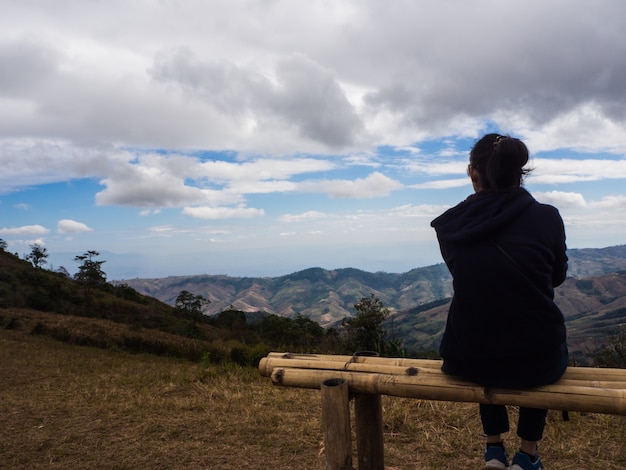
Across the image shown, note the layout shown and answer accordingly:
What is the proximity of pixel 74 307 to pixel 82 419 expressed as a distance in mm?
21196

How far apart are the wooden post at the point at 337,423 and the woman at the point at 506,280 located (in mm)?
684

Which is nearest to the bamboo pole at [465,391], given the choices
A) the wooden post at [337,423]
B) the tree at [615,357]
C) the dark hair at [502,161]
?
the wooden post at [337,423]

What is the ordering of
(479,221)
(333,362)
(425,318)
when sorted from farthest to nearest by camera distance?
(425,318) → (333,362) → (479,221)

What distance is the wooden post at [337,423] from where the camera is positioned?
109 inches

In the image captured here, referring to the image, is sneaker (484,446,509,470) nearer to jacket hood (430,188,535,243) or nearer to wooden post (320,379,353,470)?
wooden post (320,379,353,470)

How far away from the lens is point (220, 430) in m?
4.96

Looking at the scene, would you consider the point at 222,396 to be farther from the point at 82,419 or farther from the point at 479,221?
the point at 479,221

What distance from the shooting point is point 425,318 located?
149875 millimetres

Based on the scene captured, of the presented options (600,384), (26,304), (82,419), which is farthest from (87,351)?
(600,384)

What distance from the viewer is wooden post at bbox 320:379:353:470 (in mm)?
2766

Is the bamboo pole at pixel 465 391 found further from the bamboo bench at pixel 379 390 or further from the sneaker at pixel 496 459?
the sneaker at pixel 496 459

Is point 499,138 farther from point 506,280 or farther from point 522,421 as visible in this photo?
point 522,421

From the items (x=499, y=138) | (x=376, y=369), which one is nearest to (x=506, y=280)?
(x=499, y=138)

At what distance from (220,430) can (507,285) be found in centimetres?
380
